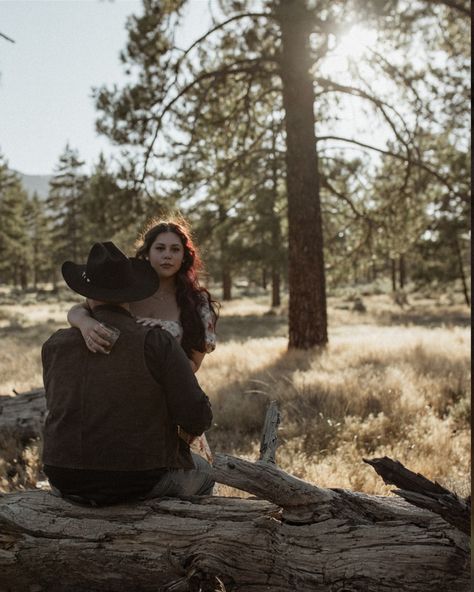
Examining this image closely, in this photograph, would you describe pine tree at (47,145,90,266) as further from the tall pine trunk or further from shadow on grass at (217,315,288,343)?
the tall pine trunk

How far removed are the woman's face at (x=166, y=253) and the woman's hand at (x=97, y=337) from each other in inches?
55.4

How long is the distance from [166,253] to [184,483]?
1.74 metres

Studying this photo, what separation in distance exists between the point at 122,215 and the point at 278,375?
15.4ft

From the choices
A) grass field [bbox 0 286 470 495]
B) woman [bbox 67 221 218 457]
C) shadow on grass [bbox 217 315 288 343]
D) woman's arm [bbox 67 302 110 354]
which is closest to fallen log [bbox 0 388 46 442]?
grass field [bbox 0 286 470 495]

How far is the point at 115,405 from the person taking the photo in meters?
2.78

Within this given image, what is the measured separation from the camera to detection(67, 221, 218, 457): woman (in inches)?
161

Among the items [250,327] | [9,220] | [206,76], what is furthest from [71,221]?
[206,76]

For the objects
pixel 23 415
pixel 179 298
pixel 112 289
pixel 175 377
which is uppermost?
pixel 112 289

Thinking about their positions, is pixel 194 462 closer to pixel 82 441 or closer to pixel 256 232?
pixel 82 441

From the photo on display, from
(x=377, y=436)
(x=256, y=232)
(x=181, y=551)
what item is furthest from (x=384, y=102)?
(x=256, y=232)

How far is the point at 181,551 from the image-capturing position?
272 cm

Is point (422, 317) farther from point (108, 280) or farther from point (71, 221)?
point (71, 221)

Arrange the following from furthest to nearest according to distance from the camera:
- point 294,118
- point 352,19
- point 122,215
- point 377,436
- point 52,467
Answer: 1. point 122,215
2. point 294,118
3. point 352,19
4. point 377,436
5. point 52,467

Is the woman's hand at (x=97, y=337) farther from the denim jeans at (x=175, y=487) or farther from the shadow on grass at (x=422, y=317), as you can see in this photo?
the shadow on grass at (x=422, y=317)
